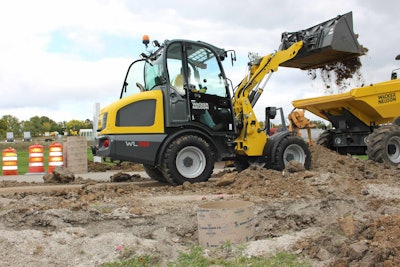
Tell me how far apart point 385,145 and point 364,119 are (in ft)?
4.40

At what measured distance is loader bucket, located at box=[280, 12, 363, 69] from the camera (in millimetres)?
10211

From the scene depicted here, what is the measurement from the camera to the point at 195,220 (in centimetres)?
575

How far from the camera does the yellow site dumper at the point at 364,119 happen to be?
1112 centimetres

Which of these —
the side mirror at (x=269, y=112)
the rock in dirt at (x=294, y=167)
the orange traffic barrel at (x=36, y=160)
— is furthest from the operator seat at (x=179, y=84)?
the orange traffic barrel at (x=36, y=160)

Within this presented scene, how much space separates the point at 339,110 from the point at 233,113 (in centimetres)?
421

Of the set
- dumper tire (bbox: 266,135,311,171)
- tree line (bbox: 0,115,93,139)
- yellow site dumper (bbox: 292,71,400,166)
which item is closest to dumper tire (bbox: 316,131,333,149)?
yellow site dumper (bbox: 292,71,400,166)

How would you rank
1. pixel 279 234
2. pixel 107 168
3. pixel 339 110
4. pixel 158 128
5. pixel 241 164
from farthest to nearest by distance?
pixel 107 168
pixel 339 110
pixel 241 164
pixel 158 128
pixel 279 234

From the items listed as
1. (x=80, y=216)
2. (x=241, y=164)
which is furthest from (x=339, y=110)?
(x=80, y=216)

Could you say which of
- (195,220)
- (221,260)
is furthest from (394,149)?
(221,260)

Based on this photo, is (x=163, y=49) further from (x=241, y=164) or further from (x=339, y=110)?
(x=339, y=110)

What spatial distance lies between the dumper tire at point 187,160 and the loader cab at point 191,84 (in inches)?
15.3

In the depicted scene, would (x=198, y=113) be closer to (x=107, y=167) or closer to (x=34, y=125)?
(x=107, y=167)

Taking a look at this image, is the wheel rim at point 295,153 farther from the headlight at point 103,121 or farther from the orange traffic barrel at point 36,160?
the orange traffic barrel at point 36,160

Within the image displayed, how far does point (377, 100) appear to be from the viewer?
37.7 feet
